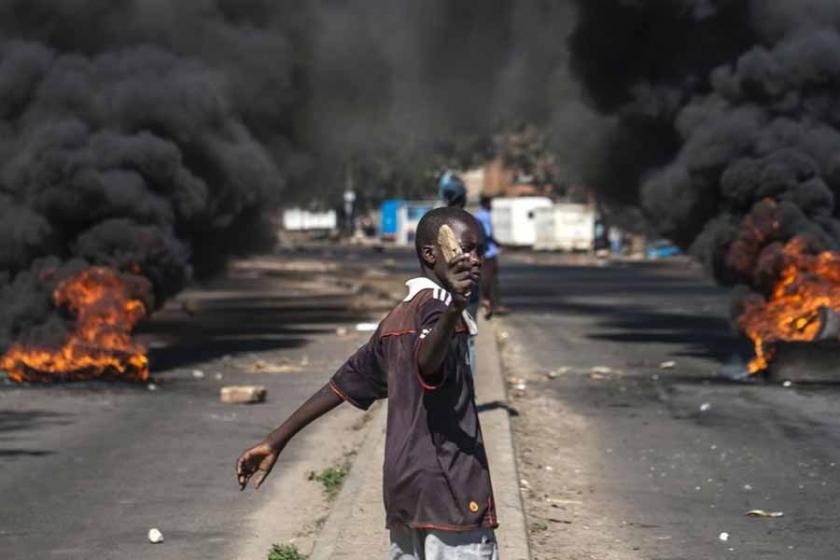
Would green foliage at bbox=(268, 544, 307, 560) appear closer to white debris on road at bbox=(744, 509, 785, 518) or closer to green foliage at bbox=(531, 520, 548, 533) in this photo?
green foliage at bbox=(531, 520, 548, 533)

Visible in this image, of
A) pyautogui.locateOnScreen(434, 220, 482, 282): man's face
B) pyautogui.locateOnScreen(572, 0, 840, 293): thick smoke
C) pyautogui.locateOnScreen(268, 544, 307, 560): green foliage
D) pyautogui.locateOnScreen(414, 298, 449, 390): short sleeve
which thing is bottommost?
pyautogui.locateOnScreen(268, 544, 307, 560): green foliage

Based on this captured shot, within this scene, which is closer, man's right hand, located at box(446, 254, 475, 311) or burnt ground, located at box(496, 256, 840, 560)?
man's right hand, located at box(446, 254, 475, 311)

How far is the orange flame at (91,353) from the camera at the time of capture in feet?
48.3

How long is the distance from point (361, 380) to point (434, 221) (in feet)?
1.78

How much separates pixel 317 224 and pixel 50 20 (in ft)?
270

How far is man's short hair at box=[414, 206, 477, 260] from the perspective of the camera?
167 inches

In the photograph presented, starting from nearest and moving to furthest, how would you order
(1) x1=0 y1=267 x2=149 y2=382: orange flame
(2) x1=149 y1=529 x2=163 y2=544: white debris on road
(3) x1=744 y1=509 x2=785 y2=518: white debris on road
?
(2) x1=149 y1=529 x2=163 y2=544: white debris on road
(3) x1=744 y1=509 x2=785 y2=518: white debris on road
(1) x1=0 y1=267 x2=149 y2=382: orange flame

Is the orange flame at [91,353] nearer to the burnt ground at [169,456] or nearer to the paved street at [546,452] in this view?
the burnt ground at [169,456]

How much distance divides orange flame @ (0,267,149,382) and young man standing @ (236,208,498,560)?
35.1 ft

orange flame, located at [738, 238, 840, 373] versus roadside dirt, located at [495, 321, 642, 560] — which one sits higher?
orange flame, located at [738, 238, 840, 373]

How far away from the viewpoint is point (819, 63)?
17938mm

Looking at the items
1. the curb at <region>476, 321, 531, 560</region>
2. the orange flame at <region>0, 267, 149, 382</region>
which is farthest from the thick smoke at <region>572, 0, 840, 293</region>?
the orange flame at <region>0, 267, 149, 382</region>

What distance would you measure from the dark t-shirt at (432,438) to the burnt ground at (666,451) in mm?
3167

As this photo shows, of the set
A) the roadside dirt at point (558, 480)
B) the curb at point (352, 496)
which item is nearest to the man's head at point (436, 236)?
the curb at point (352, 496)
